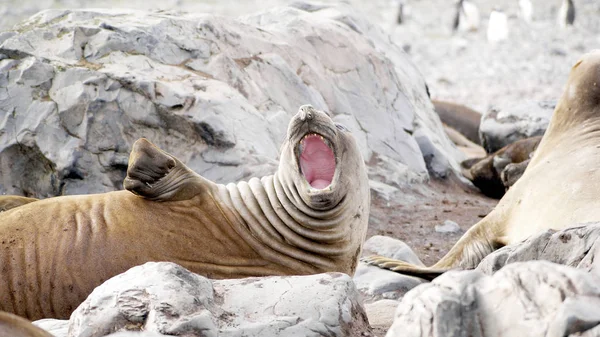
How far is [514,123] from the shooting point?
9453 millimetres

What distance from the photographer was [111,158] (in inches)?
249

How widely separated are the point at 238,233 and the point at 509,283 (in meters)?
2.32

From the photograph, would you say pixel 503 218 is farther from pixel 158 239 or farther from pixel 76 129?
pixel 76 129

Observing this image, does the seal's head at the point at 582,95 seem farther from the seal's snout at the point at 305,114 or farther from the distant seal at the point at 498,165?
the distant seal at the point at 498,165

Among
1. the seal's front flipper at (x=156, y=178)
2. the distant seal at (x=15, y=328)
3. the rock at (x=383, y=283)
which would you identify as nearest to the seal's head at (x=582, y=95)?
the rock at (x=383, y=283)

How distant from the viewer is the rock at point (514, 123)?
30.4ft

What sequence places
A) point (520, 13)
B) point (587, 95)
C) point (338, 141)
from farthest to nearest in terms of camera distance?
point (520, 13) < point (587, 95) < point (338, 141)

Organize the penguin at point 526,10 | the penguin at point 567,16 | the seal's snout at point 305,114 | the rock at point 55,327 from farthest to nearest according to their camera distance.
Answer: the penguin at point 526,10 < the penguin at point 567,16 < the seal's snout at point 305,114 < the rock at point 55,327

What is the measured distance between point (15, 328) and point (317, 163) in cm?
260

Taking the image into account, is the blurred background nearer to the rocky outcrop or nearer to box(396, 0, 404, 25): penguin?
box(396, 0, 404, 25): penguin

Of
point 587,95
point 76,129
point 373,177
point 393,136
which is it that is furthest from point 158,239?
point 393,136

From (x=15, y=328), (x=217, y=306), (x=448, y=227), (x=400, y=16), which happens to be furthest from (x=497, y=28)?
(x=15, y=328)

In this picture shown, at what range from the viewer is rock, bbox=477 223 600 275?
3168 mm

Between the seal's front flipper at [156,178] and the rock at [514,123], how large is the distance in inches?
218
